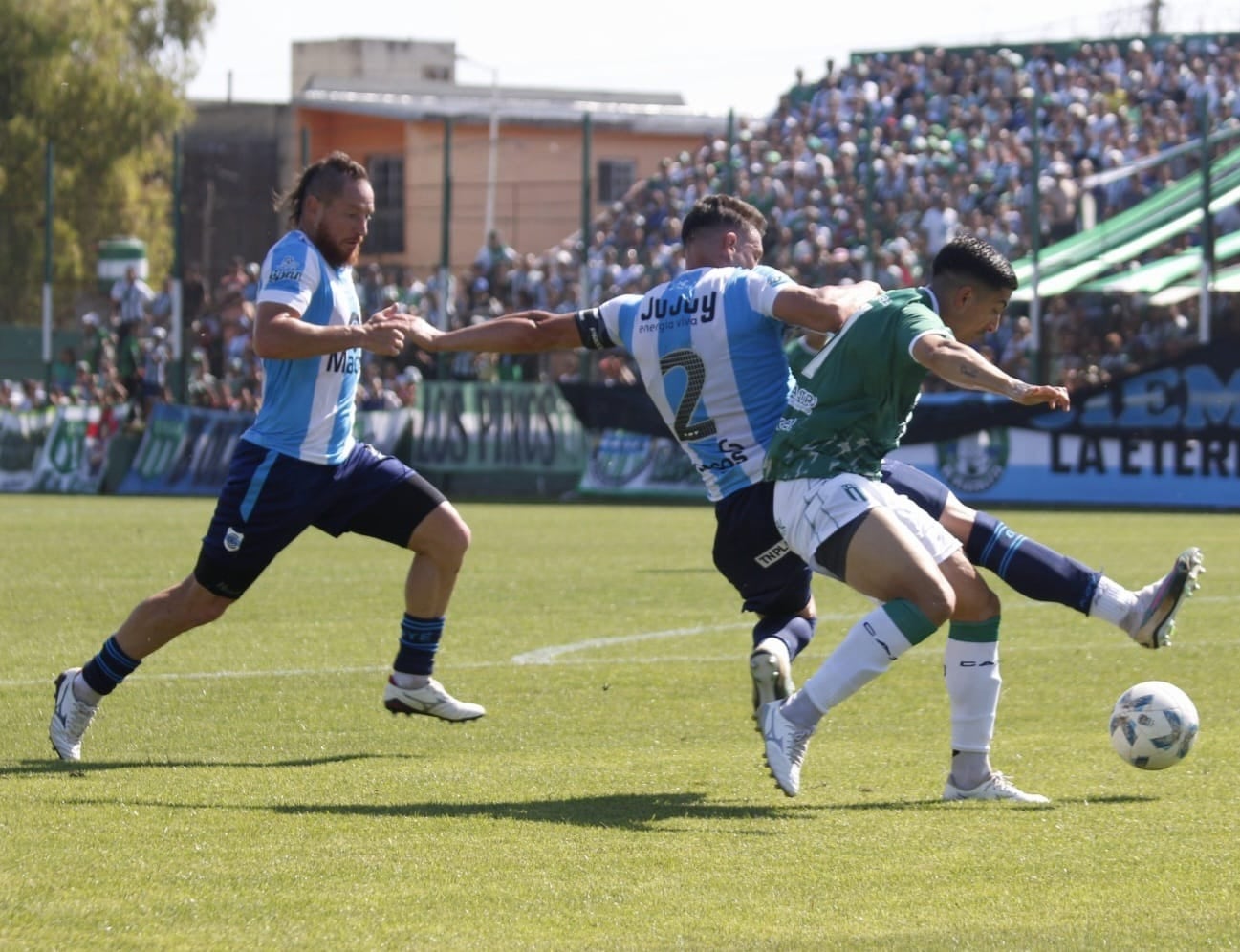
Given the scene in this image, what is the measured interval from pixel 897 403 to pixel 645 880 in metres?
1.99

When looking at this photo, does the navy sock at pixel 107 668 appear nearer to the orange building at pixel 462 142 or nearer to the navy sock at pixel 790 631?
the navy sock at pixel 790 631

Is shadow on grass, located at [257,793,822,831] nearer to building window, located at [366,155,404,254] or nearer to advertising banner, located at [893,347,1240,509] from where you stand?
advertising banner, located at [893,347,1240,509]

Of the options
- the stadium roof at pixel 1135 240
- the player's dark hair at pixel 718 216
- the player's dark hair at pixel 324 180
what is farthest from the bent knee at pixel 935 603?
the stadium roof at pixel 1135 240

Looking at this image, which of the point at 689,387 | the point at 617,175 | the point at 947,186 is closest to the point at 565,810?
the point at 689,387

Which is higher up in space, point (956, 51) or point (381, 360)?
point (956, 51)

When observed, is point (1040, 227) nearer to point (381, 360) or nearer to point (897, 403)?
point (381, 360)

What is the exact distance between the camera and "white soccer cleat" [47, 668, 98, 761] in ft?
22.7

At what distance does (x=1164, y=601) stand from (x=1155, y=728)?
416 millimetres

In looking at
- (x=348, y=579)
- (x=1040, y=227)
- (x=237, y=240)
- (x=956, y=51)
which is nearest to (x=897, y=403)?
(x=348, y=579)

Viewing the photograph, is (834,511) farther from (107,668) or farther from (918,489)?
(107,668)

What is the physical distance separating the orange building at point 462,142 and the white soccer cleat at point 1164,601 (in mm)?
22603

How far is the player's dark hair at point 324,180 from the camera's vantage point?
24.1ft

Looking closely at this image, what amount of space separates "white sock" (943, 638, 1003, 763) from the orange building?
22.6 meters

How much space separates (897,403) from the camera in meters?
Result: 6.30
